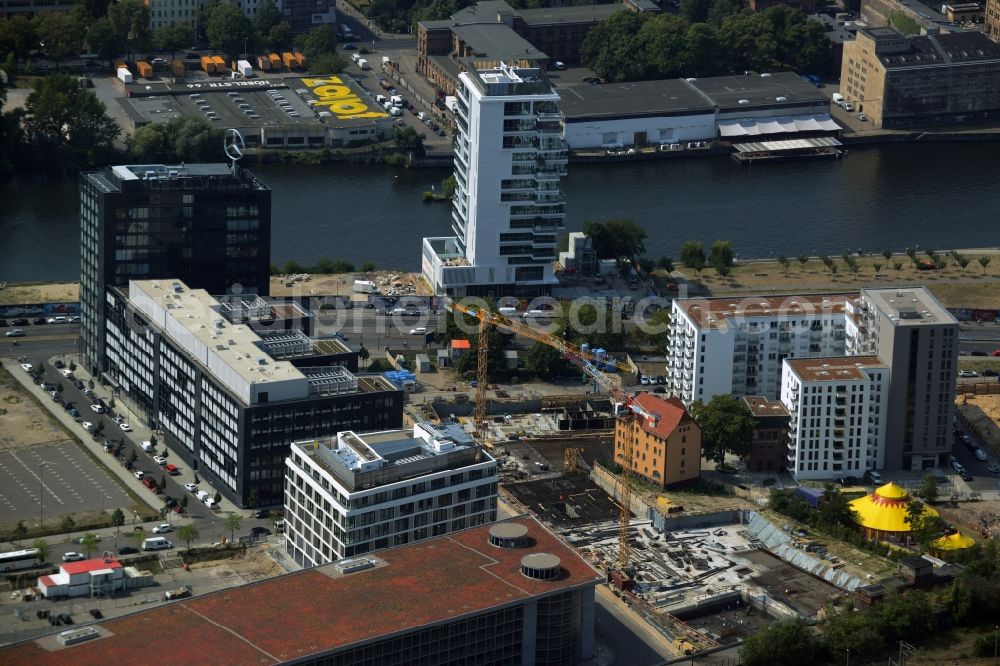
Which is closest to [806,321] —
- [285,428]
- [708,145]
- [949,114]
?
[285,428]

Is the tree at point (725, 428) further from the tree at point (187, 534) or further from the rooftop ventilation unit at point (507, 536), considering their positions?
the tree at point (187, 534)

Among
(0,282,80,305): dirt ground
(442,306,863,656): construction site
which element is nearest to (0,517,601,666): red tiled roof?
(442,306,863,656): construction site

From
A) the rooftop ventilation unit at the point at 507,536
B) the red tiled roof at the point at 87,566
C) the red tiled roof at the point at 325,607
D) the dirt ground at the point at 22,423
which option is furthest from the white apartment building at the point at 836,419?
the dirt ground at the point at 22,423

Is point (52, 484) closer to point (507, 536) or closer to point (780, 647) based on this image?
point (507, 536)

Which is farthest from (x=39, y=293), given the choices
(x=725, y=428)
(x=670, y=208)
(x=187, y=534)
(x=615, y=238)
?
(x=725, y=428)

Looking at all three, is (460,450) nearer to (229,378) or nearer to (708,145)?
(229,378)
